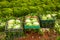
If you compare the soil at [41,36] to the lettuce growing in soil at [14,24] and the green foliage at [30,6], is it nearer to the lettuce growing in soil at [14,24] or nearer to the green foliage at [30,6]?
the lettuce growing in soil at [14,24]

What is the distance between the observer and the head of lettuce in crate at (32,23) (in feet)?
18.5

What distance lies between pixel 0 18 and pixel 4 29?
65 cm

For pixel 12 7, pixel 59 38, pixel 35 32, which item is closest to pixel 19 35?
pixel 35 32

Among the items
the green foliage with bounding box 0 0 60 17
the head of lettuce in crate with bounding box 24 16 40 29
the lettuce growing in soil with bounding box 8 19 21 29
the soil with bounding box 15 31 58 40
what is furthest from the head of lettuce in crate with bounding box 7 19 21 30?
the green foliage with bounding box 0 0 60 17

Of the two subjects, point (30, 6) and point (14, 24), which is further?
point (30, 6)

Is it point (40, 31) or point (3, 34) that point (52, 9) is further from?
point (3, 34)

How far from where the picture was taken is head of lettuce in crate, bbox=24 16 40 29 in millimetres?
5625

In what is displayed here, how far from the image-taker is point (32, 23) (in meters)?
5.76

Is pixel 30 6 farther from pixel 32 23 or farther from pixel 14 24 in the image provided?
pixel 14 24

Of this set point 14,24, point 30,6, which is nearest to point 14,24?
point 14,24

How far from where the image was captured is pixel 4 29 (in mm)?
5887

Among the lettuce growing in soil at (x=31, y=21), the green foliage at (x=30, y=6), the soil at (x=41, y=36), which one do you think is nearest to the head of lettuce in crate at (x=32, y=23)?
the lettuce growing in soil at (x=31, y=21)

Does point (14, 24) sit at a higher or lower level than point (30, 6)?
lower

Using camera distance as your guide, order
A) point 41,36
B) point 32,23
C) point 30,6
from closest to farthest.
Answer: point 41,36 < point 32,23 < point 30,6
